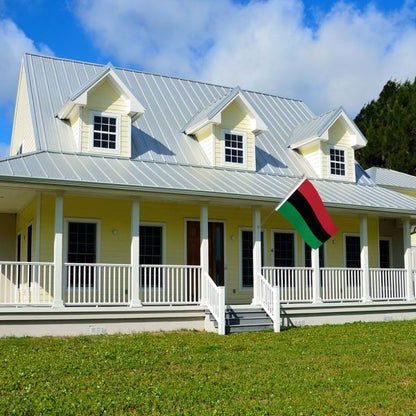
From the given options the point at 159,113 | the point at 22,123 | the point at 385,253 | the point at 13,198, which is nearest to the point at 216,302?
the point at 13,198

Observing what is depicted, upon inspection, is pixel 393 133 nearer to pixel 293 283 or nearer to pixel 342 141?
pixel 342 141

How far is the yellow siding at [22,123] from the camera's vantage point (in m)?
17.5

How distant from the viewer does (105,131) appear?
16.7 meters

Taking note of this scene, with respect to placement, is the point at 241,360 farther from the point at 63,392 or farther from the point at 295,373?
the point at 63,392

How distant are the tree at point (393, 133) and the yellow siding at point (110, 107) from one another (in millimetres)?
28158

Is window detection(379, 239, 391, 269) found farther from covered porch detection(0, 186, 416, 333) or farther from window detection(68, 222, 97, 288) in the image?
window detection(68, 222, 97, 288)

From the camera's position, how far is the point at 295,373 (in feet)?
31.7

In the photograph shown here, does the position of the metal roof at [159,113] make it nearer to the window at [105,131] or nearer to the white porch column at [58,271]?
the window at [105,131]

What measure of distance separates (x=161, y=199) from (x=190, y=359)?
598 centimetres

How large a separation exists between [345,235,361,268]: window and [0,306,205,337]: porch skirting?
274 inches

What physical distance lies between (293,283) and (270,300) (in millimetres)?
2174

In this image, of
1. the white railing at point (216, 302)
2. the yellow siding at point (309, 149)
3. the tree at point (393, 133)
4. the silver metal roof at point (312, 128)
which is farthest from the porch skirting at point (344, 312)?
the tree at point (393, 133)

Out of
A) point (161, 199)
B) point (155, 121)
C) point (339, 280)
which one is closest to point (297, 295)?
point (339, 280)

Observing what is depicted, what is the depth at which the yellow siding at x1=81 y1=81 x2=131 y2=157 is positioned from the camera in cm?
1653
